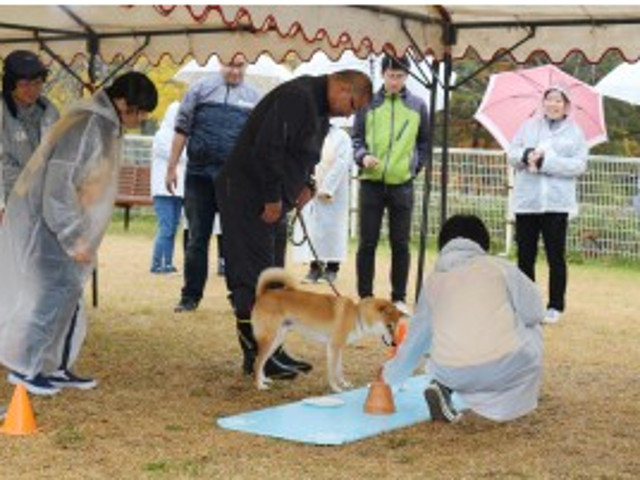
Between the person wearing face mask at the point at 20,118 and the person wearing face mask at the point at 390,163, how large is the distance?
3.04 meters

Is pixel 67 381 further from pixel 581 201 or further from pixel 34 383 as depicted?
pixel 581 201

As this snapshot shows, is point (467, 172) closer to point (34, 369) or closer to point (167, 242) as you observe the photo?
point (167, 242)

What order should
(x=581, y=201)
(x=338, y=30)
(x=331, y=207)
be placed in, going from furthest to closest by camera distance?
(x=581, y=201)
(x=331, y=207)
(x=338, y=30)

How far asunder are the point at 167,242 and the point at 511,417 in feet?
24.7

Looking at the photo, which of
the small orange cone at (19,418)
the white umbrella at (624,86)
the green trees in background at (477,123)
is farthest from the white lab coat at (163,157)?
the green trees in background at (477,123)

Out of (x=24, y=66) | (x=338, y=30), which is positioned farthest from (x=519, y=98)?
(x=24, y=66)

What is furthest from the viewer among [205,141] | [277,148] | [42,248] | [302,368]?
[205,141]

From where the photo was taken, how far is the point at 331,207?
12.1 metres

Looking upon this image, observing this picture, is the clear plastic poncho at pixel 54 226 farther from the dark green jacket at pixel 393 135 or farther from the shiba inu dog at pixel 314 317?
the dark green jacket at pixel 393 135

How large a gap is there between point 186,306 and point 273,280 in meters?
3.31

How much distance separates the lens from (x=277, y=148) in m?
6.55

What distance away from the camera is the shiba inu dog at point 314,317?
640 centimetres

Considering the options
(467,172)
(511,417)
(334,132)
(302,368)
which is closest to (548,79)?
(334,132)

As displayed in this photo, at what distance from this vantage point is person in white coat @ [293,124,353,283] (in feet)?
38.8
